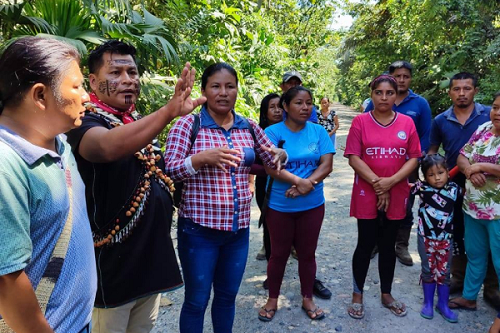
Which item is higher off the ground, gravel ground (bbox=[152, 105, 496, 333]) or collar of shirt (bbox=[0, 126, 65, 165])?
collar of shirt (bbox=[0, 126, 65, 165])

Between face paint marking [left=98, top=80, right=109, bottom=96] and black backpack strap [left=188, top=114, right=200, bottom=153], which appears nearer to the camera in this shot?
face paint marking [left=98, top=80, right=109, bottom=96]

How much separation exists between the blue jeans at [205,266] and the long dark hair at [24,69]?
1196 mm

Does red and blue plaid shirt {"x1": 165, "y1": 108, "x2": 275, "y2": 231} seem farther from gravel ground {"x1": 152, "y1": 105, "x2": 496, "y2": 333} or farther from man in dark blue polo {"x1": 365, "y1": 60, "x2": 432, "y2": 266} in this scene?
man in dark blue polo {"x1": 365, "y1": 60, "x2": 432, "y2": 266}

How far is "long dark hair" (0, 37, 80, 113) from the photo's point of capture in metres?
1.08

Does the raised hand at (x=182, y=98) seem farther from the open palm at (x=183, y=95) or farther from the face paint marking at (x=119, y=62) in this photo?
the face paint marking at (x=119, y=62)

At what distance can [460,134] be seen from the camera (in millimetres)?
3229

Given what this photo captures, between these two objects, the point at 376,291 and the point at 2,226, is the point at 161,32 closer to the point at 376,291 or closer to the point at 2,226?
the point at 2,226

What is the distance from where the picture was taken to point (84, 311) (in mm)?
1265

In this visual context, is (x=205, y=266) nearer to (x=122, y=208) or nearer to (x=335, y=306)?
(x=122, y=208)

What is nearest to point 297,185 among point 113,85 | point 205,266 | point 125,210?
point 205,266

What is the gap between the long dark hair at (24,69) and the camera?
108 cm

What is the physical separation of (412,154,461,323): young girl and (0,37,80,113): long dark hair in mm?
2853

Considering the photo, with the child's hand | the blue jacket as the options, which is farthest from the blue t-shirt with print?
the blue jacket

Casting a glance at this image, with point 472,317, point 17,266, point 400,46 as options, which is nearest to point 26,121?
point 17,266
